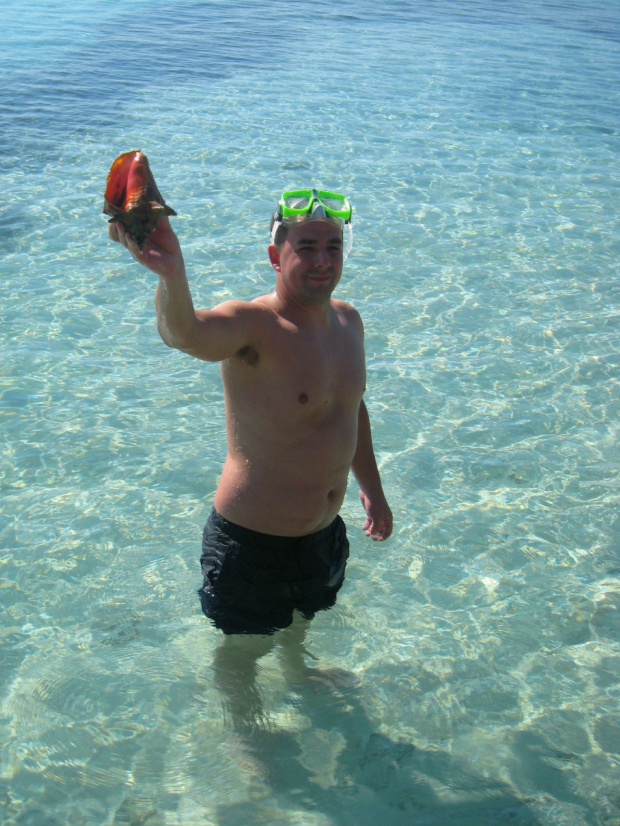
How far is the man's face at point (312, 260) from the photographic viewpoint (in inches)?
99.7

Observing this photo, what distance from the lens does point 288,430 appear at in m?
2.57

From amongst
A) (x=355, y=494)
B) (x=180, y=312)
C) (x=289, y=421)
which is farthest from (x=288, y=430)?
(x=355, y=494)

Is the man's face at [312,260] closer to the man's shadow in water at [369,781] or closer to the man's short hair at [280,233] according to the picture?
the man's short hair at [280,233]

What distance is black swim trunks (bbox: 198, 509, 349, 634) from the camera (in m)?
2.68

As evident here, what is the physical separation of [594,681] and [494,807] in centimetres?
78

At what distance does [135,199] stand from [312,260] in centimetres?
73

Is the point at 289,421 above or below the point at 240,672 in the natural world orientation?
above

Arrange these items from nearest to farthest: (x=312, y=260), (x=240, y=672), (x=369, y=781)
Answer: (x=312, y=260) < (x=369, y=781) < (x=240, y=672)

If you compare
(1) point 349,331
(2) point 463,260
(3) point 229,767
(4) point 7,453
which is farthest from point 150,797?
(2) point 463,260

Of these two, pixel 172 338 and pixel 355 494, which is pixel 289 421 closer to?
pixel 172 338

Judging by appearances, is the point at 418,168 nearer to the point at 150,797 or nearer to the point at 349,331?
the point at 349,331

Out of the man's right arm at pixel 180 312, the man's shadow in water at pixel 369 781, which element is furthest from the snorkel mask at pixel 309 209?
the man's shadow in water at pixel 369 781

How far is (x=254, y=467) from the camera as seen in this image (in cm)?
263

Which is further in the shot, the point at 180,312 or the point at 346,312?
the point at 346,312
